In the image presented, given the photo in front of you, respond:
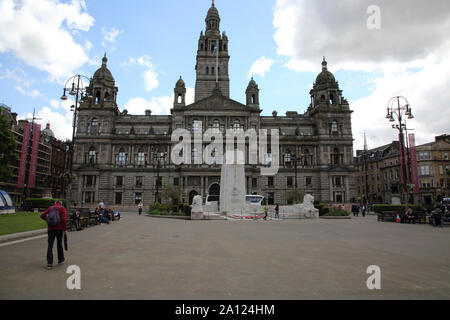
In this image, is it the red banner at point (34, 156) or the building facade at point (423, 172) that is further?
the red banner at point (34, 156)

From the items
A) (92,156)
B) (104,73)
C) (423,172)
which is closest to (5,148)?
(92,156)

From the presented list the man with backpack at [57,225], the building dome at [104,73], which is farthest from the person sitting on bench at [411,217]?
the building dome at [104,73]

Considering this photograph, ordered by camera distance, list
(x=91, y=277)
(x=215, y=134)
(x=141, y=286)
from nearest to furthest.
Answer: (x=141, y=286) < (x=91, y=277) < (x=215, y=134)

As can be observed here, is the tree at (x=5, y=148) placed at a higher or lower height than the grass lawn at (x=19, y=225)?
higher

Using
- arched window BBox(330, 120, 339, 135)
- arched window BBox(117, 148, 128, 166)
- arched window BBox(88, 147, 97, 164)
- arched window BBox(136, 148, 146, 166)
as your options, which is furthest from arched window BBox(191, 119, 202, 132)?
arched window BBox(330, 120, 339, 135)

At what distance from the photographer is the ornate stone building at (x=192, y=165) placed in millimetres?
52125

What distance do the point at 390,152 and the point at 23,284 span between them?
7580cm

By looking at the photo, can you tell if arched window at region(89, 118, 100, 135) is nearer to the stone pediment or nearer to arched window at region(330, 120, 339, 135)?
the stone pediment

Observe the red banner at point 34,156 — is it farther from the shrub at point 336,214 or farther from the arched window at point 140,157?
the shrub at point 336,214
